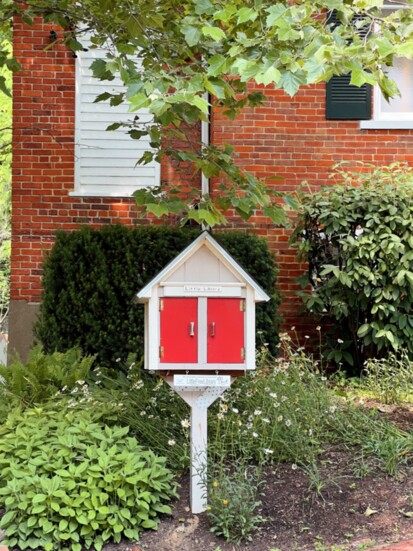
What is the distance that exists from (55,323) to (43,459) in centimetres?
307

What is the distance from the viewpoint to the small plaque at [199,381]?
4.38m

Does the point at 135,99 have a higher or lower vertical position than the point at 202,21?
A: lower

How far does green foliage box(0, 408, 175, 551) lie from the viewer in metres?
4.16

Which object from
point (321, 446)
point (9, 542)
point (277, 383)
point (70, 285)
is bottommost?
point (9, 542)

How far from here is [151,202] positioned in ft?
16.4

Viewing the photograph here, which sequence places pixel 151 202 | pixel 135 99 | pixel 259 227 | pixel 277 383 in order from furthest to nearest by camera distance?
pixel 259 227 → pixel 277 383 → pixel 151 202 → pixel 135 99

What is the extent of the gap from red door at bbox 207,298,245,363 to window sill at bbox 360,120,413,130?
470cm

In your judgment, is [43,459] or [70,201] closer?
[43,459]

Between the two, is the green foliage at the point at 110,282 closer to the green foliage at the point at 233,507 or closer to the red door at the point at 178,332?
the red door at the point at 178,332

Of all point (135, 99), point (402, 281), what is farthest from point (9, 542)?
point (402, 281)

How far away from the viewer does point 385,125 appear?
28.1 feet

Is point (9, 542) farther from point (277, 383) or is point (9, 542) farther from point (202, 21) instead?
point (202, 21)

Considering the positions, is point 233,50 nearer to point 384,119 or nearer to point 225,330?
point 225,330

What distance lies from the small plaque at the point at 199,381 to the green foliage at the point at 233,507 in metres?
0.53
